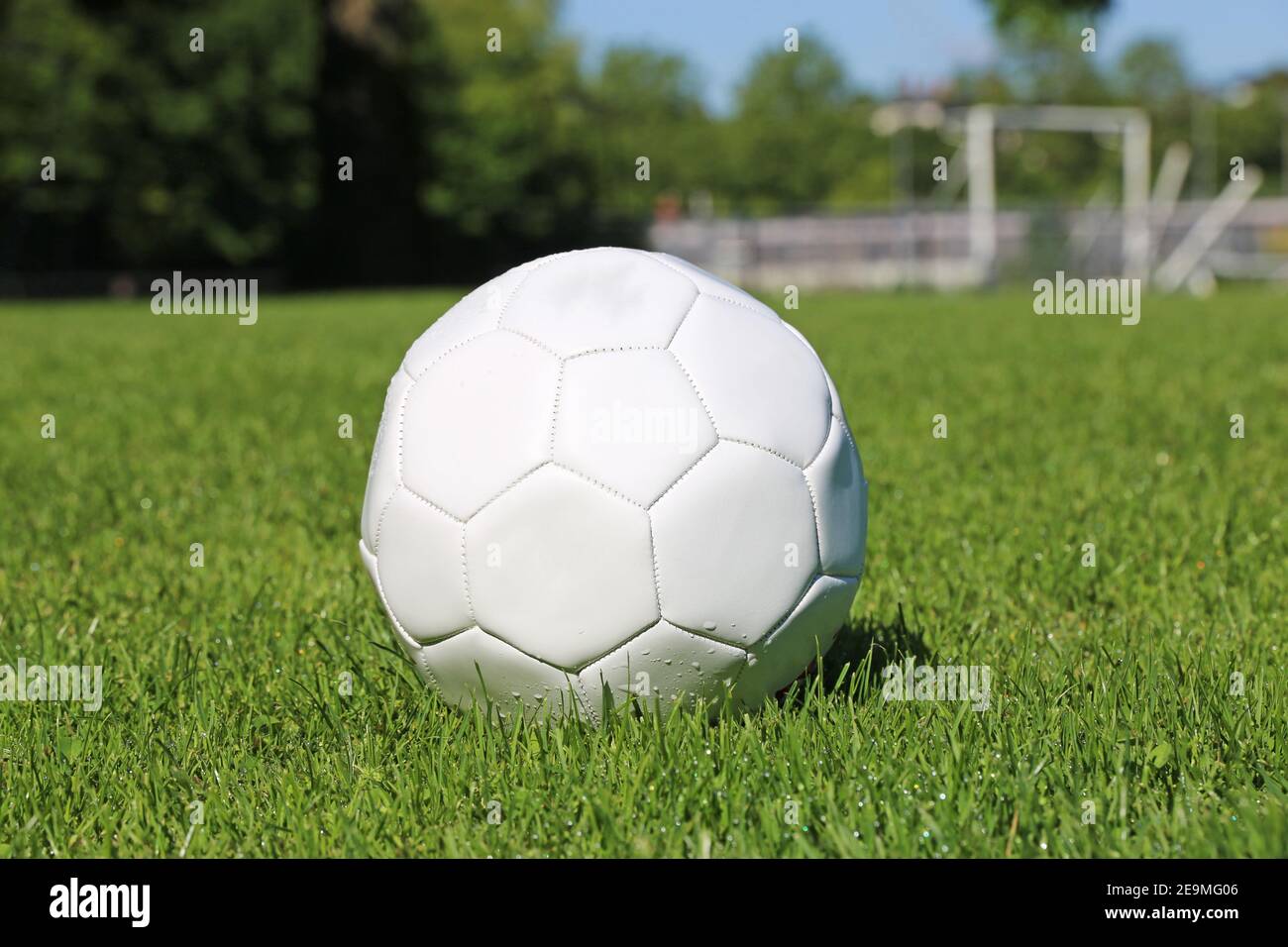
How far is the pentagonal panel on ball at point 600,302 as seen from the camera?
2.86m

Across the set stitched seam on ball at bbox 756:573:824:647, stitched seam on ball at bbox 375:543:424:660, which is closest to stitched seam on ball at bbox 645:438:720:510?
stitched seam on ball at bbox 756:573:824:647

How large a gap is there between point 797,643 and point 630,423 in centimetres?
63

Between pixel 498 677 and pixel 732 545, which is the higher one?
pixel 732 545

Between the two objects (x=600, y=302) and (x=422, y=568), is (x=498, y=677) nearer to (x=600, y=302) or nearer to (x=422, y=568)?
(x=422, y=568)

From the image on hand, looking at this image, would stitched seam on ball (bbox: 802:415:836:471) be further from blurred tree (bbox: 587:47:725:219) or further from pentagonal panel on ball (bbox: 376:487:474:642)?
blurred tree (bbox: 587:47:725:219)

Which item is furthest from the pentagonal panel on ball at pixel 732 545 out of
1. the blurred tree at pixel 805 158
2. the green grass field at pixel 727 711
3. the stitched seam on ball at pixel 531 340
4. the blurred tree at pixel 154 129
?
the blurred tree at pixel 805 158

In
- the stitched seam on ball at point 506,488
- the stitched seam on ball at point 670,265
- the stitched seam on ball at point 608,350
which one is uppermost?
the stitched seam on ball at point 670,265

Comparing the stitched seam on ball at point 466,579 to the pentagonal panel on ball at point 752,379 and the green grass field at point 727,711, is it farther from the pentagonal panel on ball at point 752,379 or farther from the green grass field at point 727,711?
the pentagonal panel on ball at point 752,379

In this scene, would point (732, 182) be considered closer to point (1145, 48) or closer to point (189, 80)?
point (1145, 48)

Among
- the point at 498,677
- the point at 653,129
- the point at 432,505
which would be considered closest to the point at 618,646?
the point at 498,677

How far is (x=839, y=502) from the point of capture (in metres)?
2.93

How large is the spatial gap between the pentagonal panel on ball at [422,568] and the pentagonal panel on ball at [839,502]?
2.62ft

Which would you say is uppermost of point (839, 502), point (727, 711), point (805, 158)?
point (805, 158)

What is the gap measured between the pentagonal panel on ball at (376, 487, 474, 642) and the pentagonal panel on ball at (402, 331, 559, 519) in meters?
0.04
